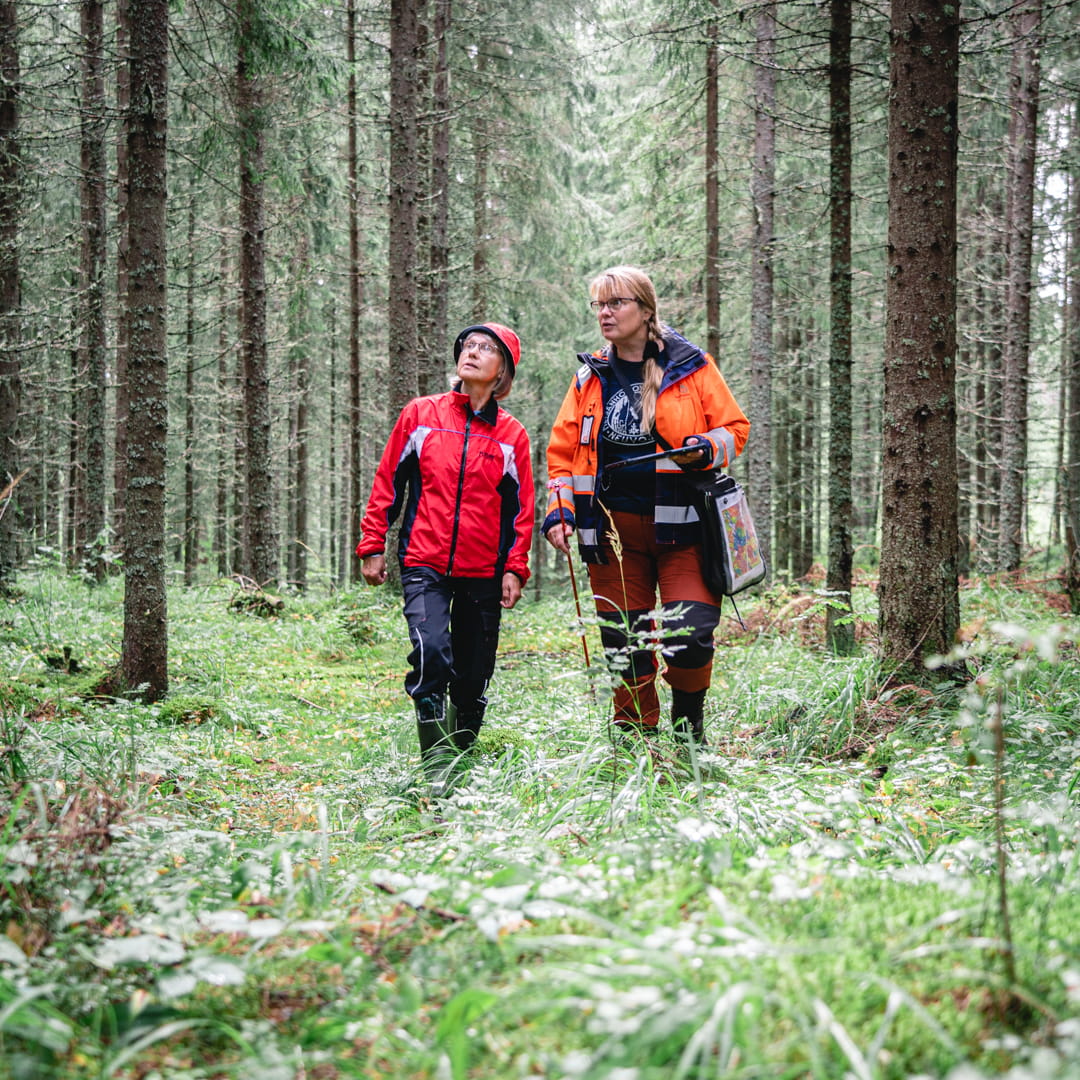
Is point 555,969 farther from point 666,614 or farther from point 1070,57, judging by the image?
point 1070,57

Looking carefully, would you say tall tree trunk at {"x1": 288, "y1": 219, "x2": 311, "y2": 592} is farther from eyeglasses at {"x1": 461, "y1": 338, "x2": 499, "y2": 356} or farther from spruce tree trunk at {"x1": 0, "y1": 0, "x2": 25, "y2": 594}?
eyeglasses at {"x1": 461, "y1": 338, "x2": 499, "y2": 356}

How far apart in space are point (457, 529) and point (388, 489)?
18.1 inches

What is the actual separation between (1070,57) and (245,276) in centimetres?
1415

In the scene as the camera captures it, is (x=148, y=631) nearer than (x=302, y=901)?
No

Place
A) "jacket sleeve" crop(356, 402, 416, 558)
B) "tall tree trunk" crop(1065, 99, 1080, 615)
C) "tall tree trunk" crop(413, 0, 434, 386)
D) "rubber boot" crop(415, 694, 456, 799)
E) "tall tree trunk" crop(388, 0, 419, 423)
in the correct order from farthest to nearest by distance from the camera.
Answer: "tall tree trunk" crop(413, 0, 434, 386) → "tall tree trunk" crop(388, 0, 419, 423) → "tall tree trunk" crop(1065, 99, 1080, 615) → "jacket sleeve" crop(356, 402, 416, 558) → "rubber boot" crop(415, 694, 456, 799)

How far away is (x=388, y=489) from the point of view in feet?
15.3

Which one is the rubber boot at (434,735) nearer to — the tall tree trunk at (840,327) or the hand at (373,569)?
the hand at (373,569)

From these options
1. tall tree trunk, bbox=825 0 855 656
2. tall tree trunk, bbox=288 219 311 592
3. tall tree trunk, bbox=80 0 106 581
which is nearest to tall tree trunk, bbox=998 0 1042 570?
tall tree trunk, bbox=825 0 855 656

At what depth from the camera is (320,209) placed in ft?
47.4

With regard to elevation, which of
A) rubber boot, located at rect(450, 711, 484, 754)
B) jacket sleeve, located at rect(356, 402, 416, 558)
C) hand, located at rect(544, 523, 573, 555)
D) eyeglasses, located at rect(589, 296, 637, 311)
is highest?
eyeglasses, located at rect(589, 296, 637, 311)

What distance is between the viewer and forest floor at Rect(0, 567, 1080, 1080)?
1.53 metres

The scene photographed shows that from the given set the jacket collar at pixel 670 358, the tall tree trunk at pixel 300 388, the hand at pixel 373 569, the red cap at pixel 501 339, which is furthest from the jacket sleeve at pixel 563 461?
the tall tree trunk at pixel 300 388

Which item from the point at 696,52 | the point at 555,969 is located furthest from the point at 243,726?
the point at 696,52

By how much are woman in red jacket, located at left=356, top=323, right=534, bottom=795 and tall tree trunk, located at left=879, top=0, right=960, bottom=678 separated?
7.36 feet
